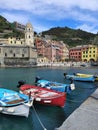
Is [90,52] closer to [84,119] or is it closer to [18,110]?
[18,110]

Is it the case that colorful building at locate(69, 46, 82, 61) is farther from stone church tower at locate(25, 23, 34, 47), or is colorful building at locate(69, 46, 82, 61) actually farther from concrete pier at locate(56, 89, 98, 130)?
concrete pier at locate(56, 89, 98, 130)

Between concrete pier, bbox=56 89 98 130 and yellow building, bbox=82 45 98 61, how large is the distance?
110 meters

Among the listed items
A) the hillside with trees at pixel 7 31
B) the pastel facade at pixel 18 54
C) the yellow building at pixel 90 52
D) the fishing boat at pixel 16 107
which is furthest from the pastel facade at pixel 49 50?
the fishing boat at pixel 16 107

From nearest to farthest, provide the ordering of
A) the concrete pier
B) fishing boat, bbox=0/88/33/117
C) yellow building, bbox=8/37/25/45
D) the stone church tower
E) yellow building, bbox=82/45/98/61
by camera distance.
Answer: the concrete pier < fishing boat, bbox=0/88/33/117 < the stone church tower < yellow building, bbox=8/37/25/45 < yellow building, bbox=82/45/98/61

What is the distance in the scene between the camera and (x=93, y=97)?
17875mm

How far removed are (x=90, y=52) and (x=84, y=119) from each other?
114 meters

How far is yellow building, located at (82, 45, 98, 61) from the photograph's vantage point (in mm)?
123312

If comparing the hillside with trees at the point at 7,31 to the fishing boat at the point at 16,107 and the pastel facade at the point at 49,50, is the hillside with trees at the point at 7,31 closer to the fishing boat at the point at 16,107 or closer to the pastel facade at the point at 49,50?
the pastel facade at the point at 49,50

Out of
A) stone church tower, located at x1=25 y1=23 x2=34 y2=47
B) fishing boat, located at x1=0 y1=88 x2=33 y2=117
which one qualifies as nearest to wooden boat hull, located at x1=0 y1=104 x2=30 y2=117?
fishing boat, located at x1=0 y1=88 x2=33 y2=117

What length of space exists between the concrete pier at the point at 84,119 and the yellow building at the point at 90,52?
10990cm

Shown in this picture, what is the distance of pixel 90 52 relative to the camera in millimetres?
123750

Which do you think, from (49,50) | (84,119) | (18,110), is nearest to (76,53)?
(49,50)

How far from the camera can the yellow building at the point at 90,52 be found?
12331cm

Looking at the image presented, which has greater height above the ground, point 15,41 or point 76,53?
point 15,41
